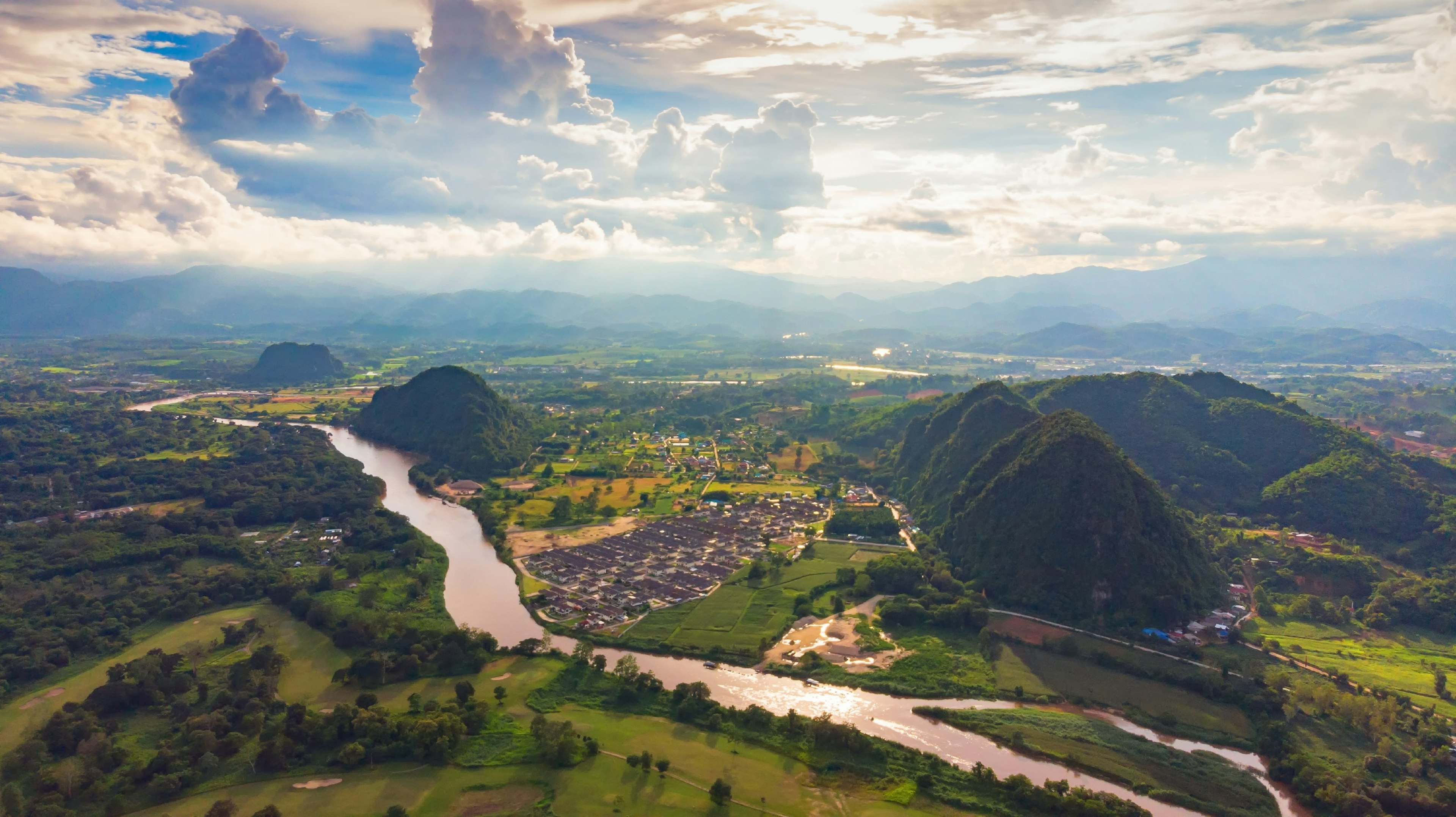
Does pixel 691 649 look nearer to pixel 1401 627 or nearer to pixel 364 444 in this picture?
pixel 1401 627

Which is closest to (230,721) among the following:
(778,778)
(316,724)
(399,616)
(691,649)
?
(316,724)

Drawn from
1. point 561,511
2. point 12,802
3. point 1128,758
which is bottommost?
point 12,802

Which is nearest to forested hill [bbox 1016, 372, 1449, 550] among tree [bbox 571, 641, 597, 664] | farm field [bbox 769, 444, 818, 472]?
farm field [bbox 769, 444, 818, 472]

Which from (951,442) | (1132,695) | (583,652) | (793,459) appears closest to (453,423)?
(793,459)

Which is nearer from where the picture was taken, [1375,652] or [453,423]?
[1375,652]

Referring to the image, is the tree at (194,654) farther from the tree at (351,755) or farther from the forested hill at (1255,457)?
the forested hill at (1255,457)

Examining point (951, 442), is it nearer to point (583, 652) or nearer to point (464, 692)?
point (583, 652)

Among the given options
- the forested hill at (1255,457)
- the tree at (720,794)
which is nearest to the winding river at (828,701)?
the tree at (720,794)

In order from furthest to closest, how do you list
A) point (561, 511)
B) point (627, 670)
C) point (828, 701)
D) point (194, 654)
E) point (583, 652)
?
point (561, 511) < point (583, 652) < point (194, 654) < point (627, 670) < point (828, 701)
